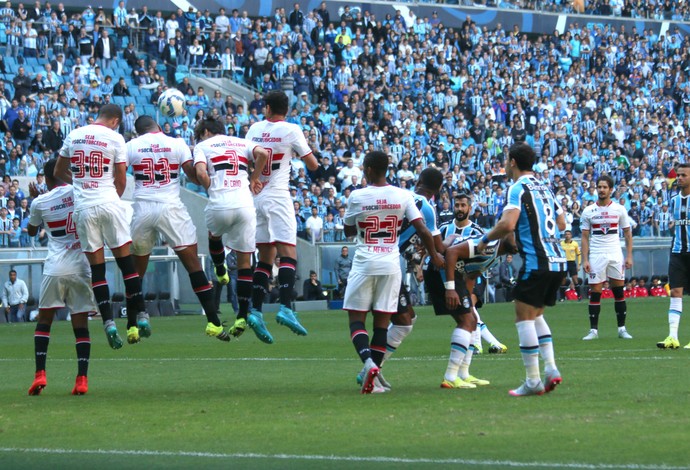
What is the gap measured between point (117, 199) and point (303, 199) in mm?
21555

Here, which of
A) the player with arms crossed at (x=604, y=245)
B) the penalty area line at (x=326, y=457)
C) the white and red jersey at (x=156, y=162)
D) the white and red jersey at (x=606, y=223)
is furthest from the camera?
the white and red jersey at (x=606, y=223)

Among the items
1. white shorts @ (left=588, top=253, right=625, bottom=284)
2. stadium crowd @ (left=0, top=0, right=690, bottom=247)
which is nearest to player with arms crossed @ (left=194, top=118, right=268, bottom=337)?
white shorts @ (left=588, top=253, right=625, bottom=284)

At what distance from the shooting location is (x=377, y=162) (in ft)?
38.8

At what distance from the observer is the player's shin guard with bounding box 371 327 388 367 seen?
1213cm

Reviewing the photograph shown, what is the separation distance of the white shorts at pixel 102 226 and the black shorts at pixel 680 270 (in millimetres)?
7595

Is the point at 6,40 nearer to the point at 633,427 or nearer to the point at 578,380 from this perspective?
the point at 578,380

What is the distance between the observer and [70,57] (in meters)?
37.6

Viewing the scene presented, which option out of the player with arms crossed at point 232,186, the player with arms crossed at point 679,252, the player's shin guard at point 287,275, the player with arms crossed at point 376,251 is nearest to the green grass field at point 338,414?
the player with arms crossed at point 679,252

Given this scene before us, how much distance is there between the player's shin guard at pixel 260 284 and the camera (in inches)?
559

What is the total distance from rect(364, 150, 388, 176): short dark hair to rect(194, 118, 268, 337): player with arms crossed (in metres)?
2.26

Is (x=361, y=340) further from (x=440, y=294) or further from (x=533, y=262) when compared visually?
(x=533, y=262)

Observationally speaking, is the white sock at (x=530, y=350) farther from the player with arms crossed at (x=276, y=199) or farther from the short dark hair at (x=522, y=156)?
the player with arms crossed at (x=276, y=199)

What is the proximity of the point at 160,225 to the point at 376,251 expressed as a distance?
3.13m

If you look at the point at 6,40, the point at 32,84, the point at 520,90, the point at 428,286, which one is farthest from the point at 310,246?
the point at 428,286
